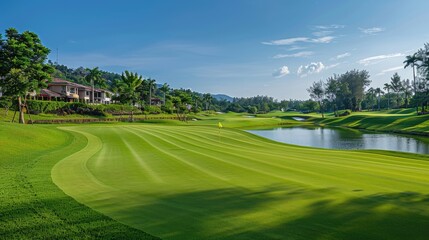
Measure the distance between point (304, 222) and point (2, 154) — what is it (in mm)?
15961

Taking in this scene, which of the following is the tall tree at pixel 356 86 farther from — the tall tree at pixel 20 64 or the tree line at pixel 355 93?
the tall tree at pixel 20 64

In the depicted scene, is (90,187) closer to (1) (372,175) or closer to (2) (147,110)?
(1) (372,175)

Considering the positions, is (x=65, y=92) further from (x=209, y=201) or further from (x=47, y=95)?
(x=209, y=201)

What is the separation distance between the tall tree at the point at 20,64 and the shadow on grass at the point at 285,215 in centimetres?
3992

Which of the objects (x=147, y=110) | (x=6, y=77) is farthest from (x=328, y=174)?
(x=147, y=110)

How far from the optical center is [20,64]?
41.8 metres

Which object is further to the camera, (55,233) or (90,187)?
(90,187)

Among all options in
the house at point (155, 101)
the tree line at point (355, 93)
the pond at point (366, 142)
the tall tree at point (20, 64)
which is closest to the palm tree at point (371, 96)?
the tree line at point (355, 93)

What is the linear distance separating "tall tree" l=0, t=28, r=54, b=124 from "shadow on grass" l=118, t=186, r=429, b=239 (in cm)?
3992

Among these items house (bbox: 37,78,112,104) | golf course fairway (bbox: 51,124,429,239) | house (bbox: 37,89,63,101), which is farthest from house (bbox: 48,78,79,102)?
golf course fairway (bbox: 51,124,429,239)

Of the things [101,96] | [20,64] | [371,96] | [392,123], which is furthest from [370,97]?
[20,64]

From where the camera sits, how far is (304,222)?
6.35 meters

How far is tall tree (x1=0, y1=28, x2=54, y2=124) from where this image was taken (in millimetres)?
39656

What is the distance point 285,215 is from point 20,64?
149ft
